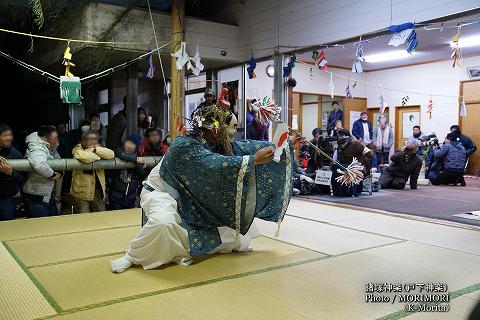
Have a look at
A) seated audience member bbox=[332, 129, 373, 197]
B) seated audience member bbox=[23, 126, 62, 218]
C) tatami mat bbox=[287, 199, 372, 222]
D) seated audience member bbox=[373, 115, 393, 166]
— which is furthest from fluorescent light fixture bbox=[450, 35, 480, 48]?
seated audience member bbox=[23, 126, 62, 218]

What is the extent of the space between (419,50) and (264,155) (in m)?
7.96

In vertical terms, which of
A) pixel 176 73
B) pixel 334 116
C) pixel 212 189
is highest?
pixel 176 73

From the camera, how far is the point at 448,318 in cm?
210

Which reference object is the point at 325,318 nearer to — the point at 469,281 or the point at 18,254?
the point at 469,281

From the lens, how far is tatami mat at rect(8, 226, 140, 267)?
311 cm

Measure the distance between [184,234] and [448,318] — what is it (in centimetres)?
162

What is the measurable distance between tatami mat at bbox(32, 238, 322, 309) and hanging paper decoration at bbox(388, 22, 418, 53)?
2.91 m

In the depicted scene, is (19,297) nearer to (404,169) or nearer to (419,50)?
(404,169)

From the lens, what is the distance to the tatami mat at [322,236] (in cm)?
346

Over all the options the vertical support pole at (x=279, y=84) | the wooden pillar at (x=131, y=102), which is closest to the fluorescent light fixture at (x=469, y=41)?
the vertical support pole at (x=279, y=84)

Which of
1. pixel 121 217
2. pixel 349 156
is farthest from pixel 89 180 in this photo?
pixel 349 156

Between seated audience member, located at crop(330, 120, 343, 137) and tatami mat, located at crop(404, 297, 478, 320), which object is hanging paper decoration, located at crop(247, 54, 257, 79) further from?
tatami mat, located at crop(404, 297, 478, 320)

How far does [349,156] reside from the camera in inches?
256

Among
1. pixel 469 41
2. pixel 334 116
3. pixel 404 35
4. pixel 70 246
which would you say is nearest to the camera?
pixel 70 246
